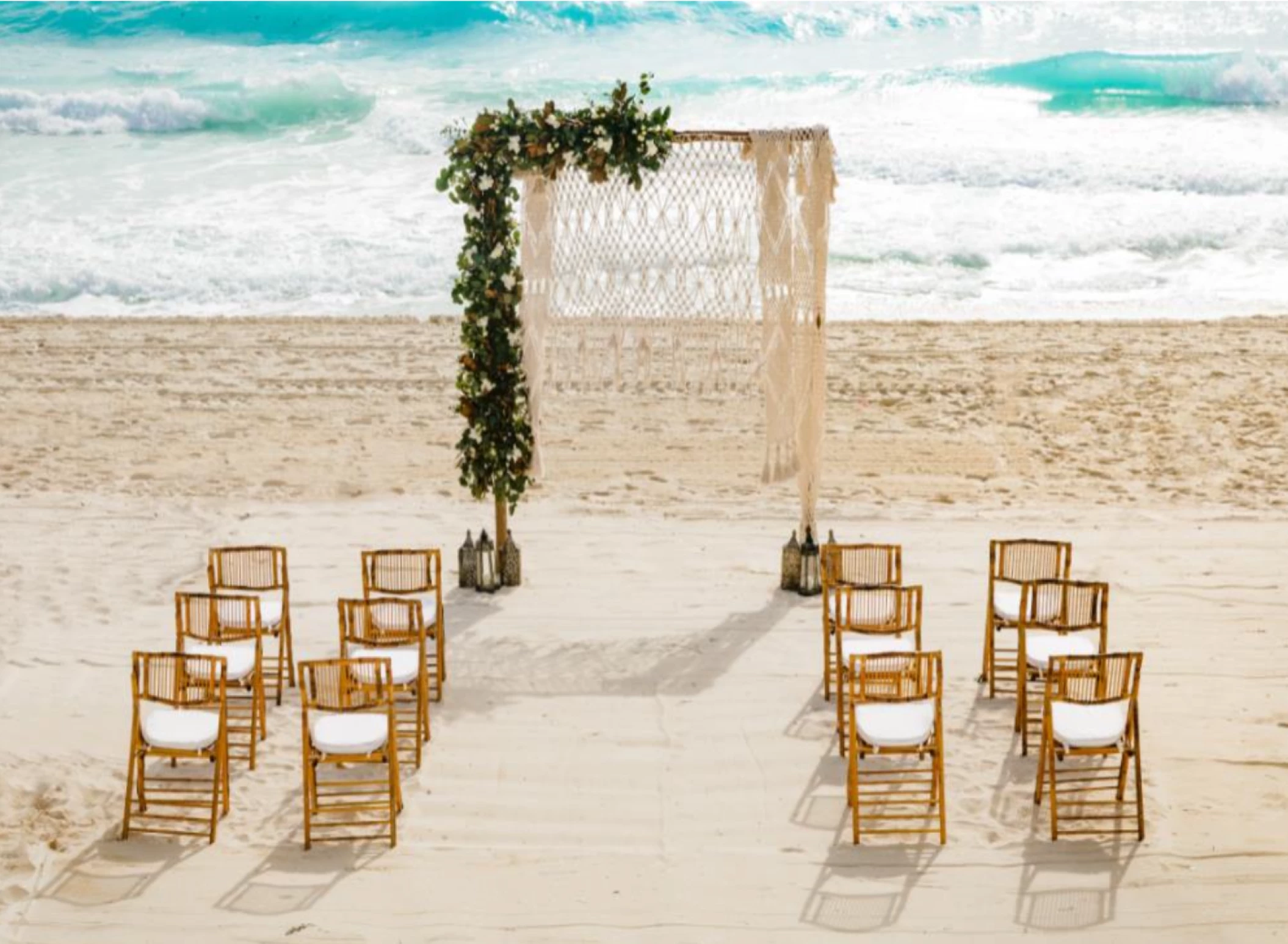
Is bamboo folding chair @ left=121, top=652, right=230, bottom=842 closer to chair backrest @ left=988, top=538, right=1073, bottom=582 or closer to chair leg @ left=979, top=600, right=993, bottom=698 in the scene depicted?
chair leg @ left=979, top=600, right=993, bottom=698

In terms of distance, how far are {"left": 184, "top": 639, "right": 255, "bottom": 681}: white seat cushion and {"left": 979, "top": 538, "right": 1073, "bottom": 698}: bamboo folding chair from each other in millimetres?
3950

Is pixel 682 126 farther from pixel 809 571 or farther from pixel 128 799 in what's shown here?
pixel 128 799

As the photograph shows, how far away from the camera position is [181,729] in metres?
7.41

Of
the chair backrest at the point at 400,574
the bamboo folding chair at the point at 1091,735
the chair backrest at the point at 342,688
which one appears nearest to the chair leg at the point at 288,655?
the chair backrest at the point at 400,574

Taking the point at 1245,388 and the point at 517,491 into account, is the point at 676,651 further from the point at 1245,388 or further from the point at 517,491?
the point at 1245,388

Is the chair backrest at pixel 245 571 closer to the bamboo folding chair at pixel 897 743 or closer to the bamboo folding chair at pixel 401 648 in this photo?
the bamboo folding chair at pixel 401 648

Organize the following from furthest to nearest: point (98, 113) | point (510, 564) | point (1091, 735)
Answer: point (98, 113)
point (510, 564)
point (1091, 735)

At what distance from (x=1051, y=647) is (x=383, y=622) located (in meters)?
3.49

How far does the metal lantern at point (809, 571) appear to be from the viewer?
10.5 m

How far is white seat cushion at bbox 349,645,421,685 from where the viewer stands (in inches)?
322

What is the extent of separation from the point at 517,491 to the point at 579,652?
1.38 metres

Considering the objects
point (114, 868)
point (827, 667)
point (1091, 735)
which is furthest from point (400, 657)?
point (1091, 735)

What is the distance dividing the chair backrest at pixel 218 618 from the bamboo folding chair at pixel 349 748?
1005 mm

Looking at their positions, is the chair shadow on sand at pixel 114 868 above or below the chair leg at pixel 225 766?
below
